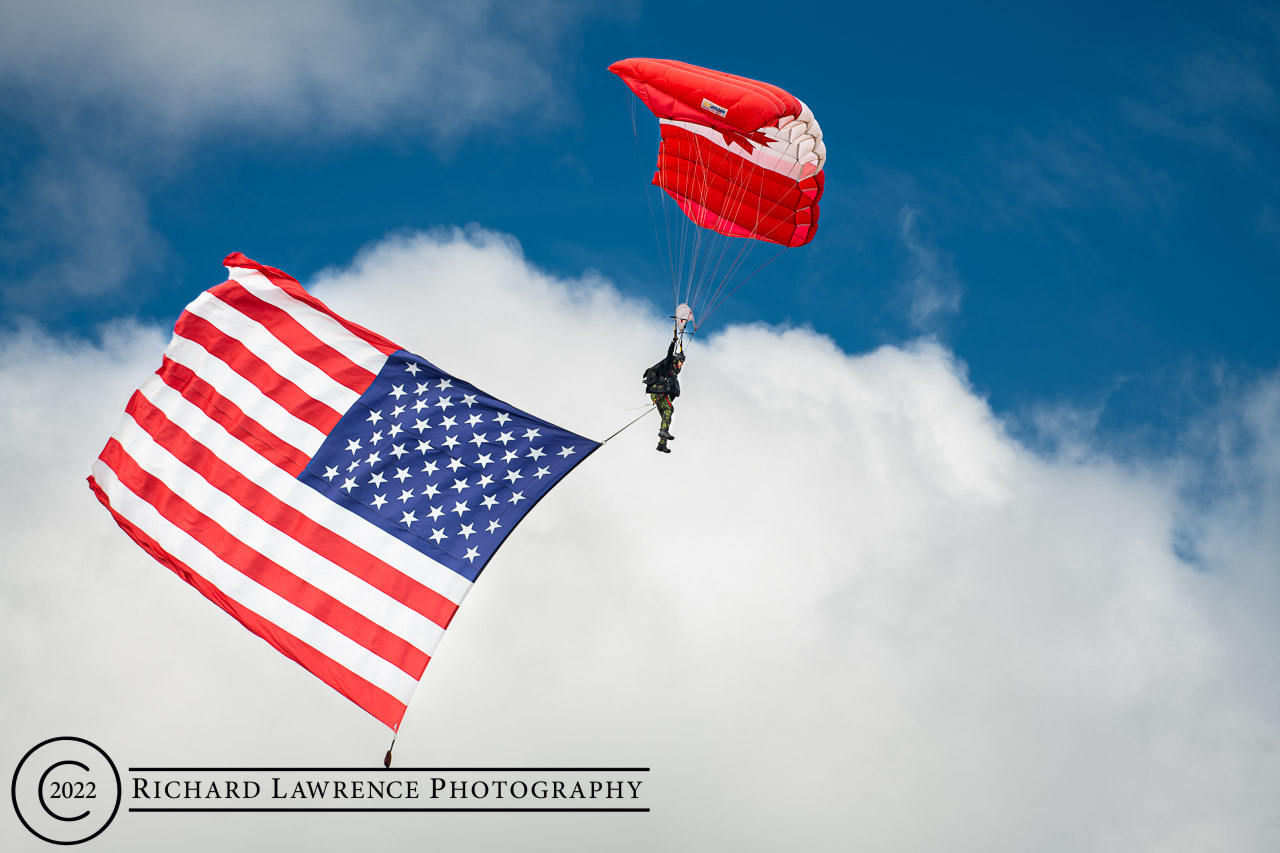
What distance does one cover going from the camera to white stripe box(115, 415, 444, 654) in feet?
66.1

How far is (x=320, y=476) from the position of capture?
21359mm

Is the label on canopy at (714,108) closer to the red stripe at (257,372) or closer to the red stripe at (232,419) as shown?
the red stripe at (257,372)

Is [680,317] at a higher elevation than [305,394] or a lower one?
higher

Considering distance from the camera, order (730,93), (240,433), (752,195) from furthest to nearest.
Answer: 1. (752,195)
2. (730,93)
3. (240,433)

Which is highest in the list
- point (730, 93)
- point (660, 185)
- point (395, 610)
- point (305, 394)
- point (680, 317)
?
point (660, 185)

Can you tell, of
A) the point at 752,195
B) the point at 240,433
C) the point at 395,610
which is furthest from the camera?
the point at 752,195

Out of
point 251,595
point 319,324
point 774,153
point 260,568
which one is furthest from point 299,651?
point 774,153

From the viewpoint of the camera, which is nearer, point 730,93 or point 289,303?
point 289,303

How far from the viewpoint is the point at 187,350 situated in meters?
22.3

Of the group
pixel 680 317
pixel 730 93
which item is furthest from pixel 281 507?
pixel 730 93

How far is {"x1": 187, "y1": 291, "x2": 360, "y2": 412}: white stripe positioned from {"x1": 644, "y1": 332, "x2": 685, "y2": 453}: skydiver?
6212 mm

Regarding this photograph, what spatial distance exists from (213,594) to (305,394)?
3.42 meters

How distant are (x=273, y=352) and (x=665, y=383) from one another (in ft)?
24.1

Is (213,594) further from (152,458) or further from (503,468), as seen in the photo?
(503,468)
